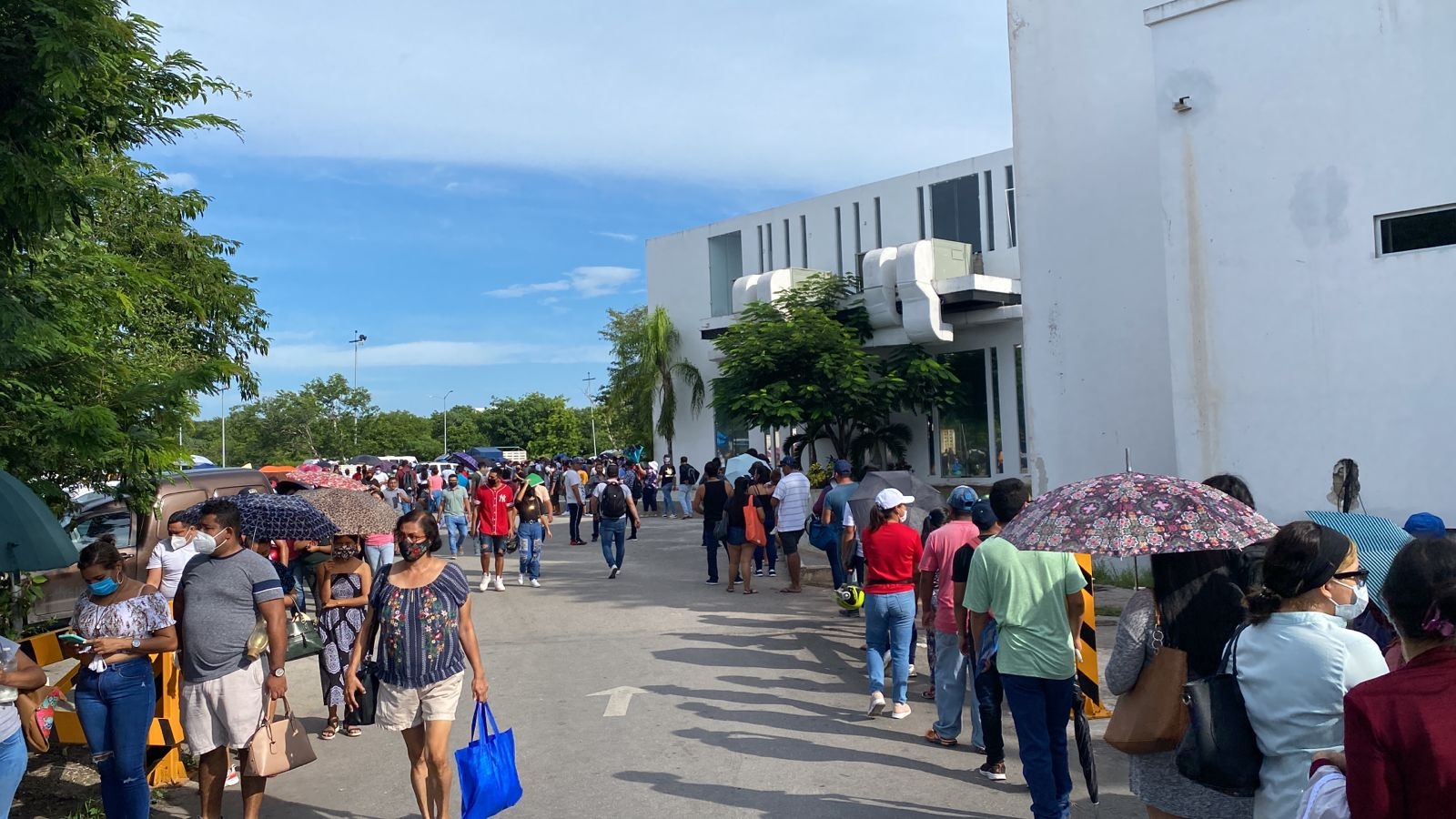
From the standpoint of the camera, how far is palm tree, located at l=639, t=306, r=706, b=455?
1412 inches

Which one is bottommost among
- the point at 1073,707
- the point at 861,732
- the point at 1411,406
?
the point at 861,732

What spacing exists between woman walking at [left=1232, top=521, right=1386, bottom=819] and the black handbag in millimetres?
28

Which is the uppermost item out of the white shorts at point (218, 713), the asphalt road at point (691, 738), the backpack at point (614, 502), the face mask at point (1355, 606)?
the backpack at point (614, 502)

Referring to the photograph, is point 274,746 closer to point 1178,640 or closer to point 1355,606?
point 1178,640

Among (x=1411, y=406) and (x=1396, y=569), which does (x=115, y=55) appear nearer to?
(x=1396, y=569)

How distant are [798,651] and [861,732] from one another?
Result: 3.21 metres

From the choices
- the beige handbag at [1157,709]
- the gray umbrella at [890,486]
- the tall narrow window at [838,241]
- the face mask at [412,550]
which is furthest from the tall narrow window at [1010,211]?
the beige handbag at [1157,709]

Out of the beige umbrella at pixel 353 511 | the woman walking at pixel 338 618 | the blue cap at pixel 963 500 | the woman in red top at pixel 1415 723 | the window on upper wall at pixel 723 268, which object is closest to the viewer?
the woman in red top at pixel 1415 723

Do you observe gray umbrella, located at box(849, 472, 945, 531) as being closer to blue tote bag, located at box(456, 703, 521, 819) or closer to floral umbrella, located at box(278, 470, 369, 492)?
floral umbrella, located at box(278, 470, 369, 492)

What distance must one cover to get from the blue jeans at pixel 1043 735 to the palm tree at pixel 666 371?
3006 centimetres

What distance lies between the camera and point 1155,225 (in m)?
15.3

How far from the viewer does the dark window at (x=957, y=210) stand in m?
29.4

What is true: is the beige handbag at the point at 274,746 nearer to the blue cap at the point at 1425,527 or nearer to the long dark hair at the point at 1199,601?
the long dark hair at the point at 1199,601

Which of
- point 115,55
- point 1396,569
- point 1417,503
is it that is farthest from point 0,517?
point 1417,503
